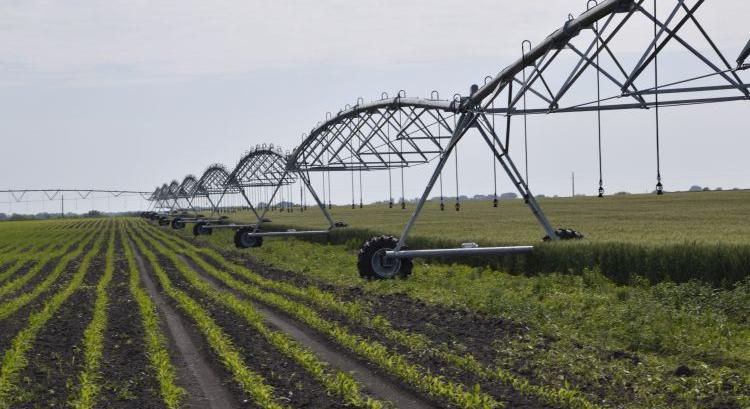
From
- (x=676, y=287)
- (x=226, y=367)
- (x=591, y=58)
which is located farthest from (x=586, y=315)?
(x=226, y=367)

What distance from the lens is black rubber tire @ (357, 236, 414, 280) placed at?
66.6ft

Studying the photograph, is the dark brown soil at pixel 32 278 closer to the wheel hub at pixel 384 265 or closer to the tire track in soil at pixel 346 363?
the tire track in soil at pixel 346 363

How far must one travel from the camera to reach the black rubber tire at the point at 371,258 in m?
20.3

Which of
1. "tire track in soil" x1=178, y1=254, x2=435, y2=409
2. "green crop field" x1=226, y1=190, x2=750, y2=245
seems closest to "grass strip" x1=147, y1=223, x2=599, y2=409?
"tire track in soil" x1=178, y1=254, x2=435, y2=409

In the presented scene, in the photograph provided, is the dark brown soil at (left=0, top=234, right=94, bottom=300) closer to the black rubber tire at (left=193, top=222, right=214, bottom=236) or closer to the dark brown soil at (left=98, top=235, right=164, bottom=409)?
the dark brown soil at (left=98, top=235, right=164, bottom=409)

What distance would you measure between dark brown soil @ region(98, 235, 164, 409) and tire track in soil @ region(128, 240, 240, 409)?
0.40 meters

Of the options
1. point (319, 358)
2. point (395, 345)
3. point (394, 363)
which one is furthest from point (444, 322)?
point (394, 363)

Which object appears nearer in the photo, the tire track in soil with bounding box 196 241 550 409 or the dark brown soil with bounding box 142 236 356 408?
the dark brown soil with bounding box 142 236 356 408

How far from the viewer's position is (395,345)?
11.9 meters

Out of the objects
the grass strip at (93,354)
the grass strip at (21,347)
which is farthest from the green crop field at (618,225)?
the grass strip at (21,347)

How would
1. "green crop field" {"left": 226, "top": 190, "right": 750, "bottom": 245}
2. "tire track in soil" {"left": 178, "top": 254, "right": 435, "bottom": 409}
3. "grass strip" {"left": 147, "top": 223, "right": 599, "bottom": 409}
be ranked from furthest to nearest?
"green crop field" {"left": 226, "top": 190, "right": 750, "bottom": 245}
"tire track in soil" {"left": 178, "top": 254, "right": 435, "bottom": 409}
"grass strip" {"left": 147, "top": 223, "right": 599, "bottom": 409}

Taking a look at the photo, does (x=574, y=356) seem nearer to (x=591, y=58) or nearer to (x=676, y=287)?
(x=676, y=287)

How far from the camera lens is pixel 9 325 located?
15.6 metres

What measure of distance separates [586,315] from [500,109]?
20.5 feet
